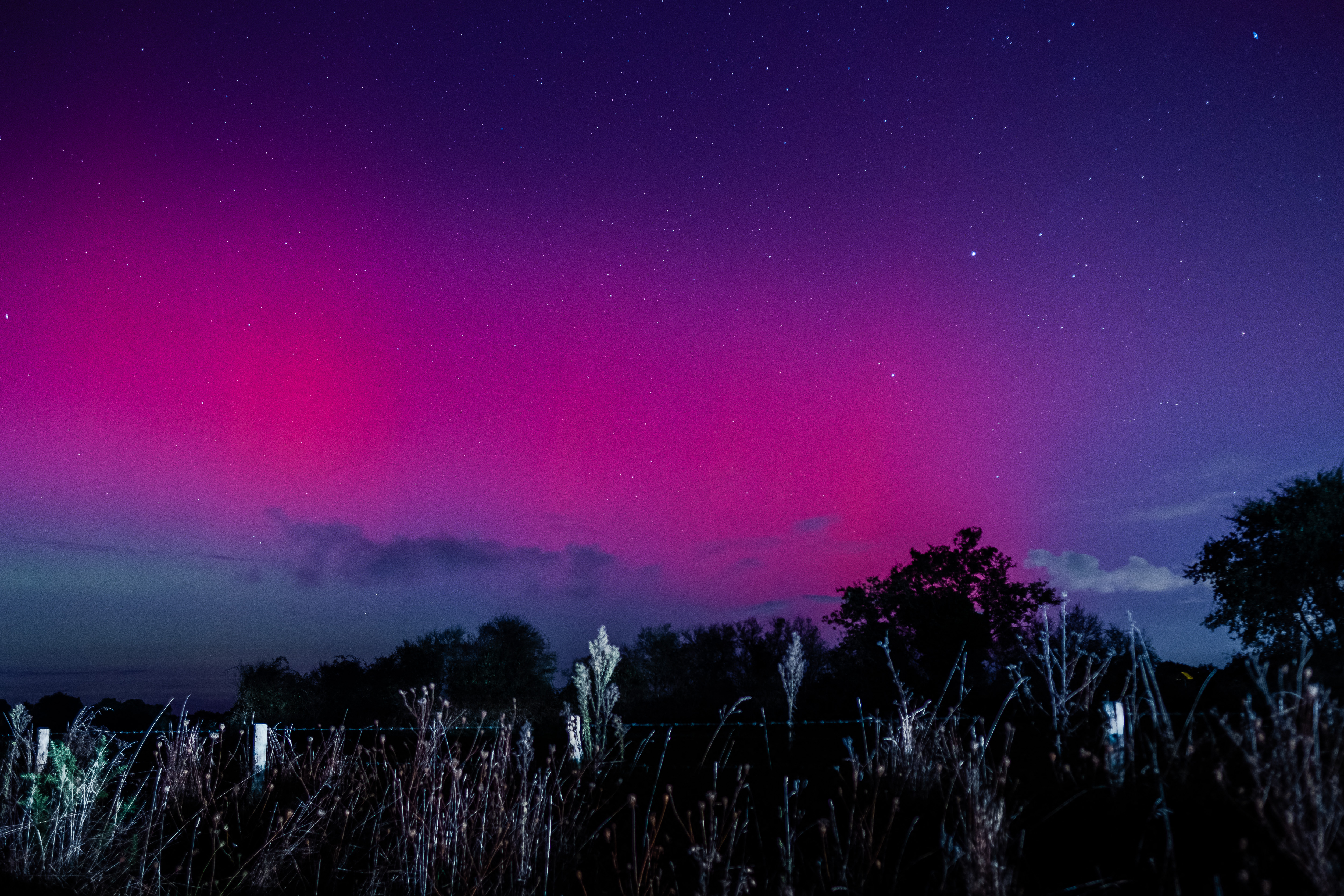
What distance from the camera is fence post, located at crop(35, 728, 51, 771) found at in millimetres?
8047

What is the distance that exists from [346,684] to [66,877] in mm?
16801

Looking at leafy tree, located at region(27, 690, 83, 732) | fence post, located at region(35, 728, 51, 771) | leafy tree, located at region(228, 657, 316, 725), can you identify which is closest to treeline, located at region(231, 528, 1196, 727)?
leafy tree, located at region(228, 657, 316, 725)

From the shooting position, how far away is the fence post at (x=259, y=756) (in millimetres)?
7617

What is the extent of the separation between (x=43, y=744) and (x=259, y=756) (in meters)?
2.44

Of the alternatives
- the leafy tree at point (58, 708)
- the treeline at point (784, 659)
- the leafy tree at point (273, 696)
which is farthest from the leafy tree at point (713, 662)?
the leafy tree at point (58, 708)

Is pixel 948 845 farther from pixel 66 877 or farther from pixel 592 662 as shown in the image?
pixel 66 877

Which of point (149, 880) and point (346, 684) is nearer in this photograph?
point (149, 880)

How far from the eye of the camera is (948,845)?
3932mm

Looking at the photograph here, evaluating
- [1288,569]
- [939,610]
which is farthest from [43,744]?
[1288,569]

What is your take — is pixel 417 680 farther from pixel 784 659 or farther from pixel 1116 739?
pixel 1116 739

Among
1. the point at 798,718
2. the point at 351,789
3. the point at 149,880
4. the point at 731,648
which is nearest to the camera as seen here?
the point at 149,880

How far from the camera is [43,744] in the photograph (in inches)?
323

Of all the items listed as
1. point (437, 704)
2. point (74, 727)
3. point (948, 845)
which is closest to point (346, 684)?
point (437, 704)

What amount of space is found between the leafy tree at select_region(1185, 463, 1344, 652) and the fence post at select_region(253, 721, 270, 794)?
2208 cm
